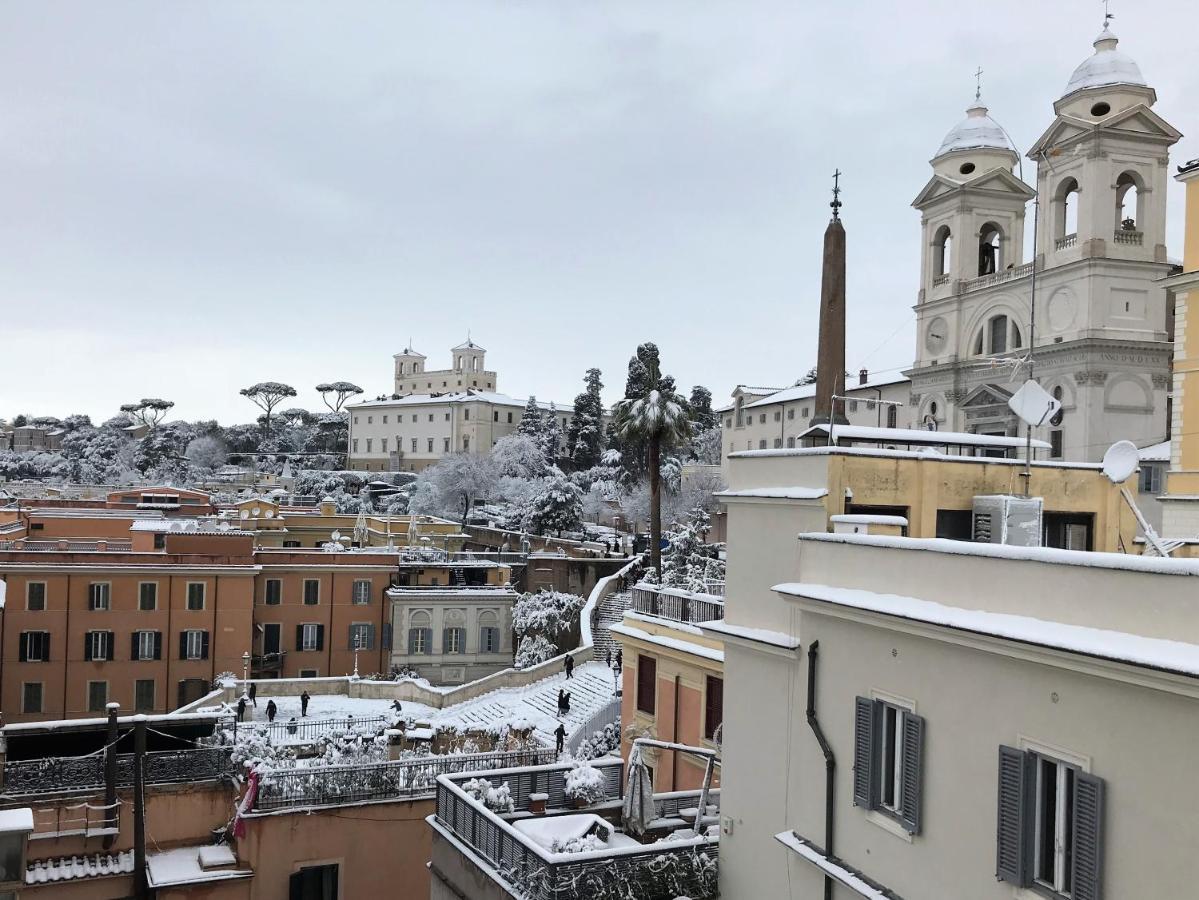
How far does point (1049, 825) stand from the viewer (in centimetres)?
624

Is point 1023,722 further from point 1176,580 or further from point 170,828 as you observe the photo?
point 170,828

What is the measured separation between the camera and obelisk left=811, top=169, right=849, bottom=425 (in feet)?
51.0

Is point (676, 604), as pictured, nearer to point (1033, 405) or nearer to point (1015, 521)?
point (1015, 521)

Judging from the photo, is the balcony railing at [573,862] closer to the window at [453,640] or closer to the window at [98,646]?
the window at [98,646]

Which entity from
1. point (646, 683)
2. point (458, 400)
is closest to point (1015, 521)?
point (646, 683)

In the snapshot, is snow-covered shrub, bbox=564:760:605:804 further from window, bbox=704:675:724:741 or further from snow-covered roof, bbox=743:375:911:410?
snow-covered roof, bbox=743:375:911:410

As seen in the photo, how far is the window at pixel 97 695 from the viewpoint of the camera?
37.0 metres

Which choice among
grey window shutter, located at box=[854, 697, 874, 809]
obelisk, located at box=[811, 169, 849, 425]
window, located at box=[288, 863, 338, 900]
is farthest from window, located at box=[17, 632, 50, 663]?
grey window shutter, located at box=[854, 697, 874, 809]

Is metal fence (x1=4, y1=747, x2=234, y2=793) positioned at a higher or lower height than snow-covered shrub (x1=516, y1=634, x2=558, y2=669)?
higher

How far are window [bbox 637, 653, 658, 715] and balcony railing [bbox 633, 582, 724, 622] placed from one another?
962 mm

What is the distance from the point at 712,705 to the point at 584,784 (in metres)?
6.10

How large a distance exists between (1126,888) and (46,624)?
38.9 meters

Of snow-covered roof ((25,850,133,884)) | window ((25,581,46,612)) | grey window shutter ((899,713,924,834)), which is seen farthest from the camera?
window ((25,581,46,612))

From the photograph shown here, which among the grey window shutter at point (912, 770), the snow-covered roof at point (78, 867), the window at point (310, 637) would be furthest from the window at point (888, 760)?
the window at point (310, 637)
